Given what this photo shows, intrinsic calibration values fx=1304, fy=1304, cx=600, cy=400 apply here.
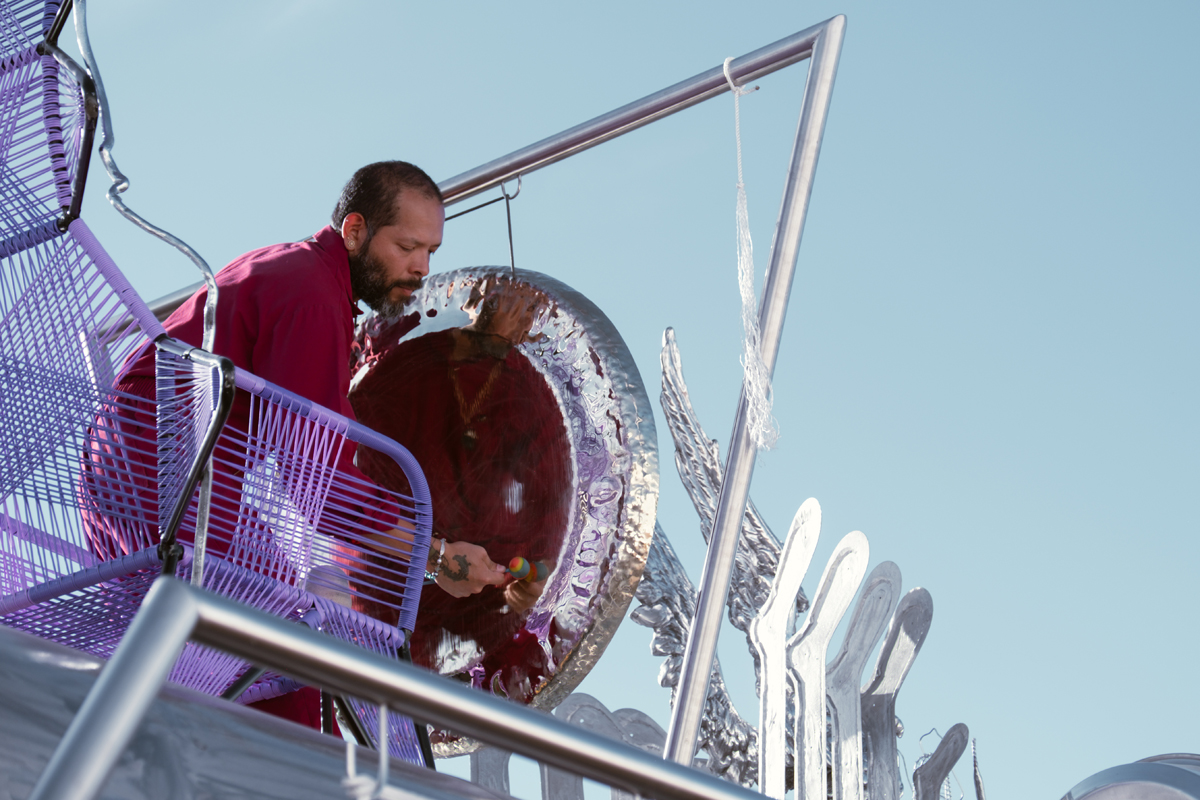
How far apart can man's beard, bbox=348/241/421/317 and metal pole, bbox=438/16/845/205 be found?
0.79 meters

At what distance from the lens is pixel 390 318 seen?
340 cm

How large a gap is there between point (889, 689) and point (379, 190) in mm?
1445

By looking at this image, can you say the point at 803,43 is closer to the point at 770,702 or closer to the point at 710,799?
the point at 770,702

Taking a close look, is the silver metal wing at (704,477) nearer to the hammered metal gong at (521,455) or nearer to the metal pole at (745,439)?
the hammered metal gong at (521,455)

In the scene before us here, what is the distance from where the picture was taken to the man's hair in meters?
2.35

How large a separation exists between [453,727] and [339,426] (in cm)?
100

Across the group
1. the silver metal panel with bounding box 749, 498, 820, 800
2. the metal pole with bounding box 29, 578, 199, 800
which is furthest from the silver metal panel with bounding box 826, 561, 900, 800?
the metal pole with bounding box 29, 578, 199, 800

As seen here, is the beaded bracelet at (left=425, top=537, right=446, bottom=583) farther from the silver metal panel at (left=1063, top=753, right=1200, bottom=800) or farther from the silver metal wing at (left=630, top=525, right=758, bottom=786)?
the silver metal panel at (left=1063, top=753, right=1200, bottom=800)

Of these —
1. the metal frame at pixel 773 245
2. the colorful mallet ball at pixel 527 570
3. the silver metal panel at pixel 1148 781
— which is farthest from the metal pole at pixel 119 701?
the colorful mallet ball at pixel 527 570

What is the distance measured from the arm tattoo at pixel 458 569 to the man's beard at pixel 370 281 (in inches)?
32.4

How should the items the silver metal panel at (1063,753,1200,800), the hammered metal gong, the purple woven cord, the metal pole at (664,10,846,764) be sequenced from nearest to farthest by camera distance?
1. the purple woven cord
2. the silver metal panel at (1063,753,1200,800)
3. the metal pole at (664,10,846,764)
4. the hammered metal gong

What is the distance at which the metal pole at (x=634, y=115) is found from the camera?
2.62m

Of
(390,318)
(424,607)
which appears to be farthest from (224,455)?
(390,318)

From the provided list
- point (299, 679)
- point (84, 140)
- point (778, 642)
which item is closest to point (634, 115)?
point (778, 642)
